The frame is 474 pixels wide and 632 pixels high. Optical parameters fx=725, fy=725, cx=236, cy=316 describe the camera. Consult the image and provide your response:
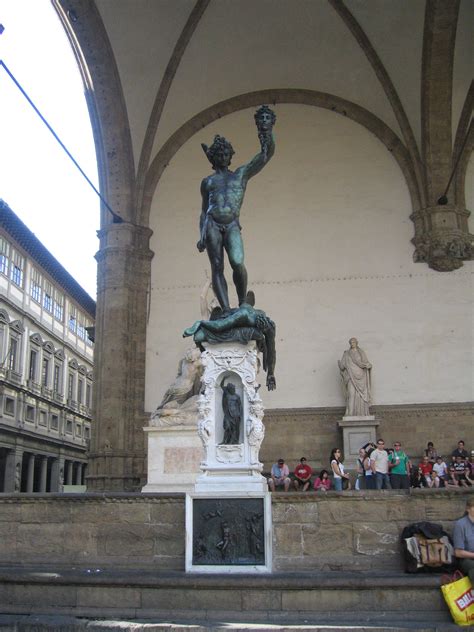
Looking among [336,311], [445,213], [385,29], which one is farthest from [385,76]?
[336,311]

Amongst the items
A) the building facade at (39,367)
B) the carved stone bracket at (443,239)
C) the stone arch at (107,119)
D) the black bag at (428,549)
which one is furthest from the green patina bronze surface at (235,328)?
the building facade at (39,367)

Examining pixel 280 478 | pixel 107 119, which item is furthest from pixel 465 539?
pixel 107 119

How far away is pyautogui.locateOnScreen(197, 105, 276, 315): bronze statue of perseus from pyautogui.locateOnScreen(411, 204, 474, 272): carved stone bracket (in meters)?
11.7

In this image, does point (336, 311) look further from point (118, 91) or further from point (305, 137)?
point (118, 91)

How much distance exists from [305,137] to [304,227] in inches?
107

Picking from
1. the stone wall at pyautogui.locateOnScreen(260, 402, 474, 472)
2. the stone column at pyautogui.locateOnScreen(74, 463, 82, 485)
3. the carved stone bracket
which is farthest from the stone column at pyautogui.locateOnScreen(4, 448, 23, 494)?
the carved stone bracket

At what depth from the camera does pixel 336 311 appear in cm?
1862

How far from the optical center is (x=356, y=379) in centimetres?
1728

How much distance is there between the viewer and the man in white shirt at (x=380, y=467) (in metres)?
11.2

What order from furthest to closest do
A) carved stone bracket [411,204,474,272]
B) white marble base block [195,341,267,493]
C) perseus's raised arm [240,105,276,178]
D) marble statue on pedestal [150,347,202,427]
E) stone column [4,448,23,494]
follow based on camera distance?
stone column [4,448,23,494], carved stone bracket [411,204,474,272], marble statue on pedestal [150,347,202,427], perseus's raised arm [240,105,276,178], white marble base block [195,341,267,493]

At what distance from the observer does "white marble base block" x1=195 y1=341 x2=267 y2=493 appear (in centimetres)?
637

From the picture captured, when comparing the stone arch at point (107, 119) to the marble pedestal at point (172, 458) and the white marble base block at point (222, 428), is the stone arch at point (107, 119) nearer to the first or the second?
the marble pedestal at point (172, 458)

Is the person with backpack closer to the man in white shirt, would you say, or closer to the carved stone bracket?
the man in white shirt

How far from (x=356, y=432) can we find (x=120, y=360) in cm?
616
